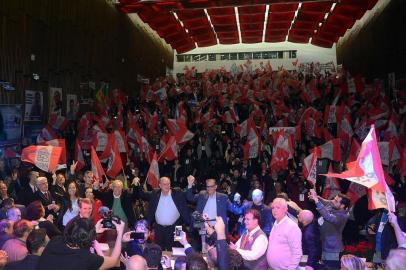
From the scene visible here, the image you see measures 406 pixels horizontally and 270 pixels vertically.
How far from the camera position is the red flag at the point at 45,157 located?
8703mm

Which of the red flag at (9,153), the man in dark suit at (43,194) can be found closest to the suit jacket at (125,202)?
the man in dark suit at (43,194)

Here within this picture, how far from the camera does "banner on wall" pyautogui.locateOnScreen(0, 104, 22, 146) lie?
1242cm

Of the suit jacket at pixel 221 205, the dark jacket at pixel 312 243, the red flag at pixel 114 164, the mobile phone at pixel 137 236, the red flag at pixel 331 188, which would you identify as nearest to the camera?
the mobile phone at pixel 137 236

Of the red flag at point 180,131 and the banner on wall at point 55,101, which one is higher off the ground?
the banner on wall at point 55,101

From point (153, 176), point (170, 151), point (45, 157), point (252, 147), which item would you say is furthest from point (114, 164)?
point (252, 147)

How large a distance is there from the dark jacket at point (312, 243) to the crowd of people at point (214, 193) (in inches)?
0.5

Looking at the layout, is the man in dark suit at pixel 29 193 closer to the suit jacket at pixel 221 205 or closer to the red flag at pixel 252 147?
the suit jacket at pixel 221 205

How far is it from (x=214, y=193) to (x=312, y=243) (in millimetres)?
1937

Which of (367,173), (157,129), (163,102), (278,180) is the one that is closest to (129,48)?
(163,102)

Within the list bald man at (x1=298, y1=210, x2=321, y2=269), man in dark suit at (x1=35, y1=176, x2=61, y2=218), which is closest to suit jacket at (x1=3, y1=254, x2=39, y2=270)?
bald man at (x1=298, y1=210, x2=321, y2=269)

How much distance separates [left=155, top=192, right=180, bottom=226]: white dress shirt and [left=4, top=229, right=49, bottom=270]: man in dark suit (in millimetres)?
3432

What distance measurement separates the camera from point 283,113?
15.9 meters

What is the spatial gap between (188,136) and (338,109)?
483 cm

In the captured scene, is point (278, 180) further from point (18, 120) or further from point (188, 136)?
point (18, 120)
